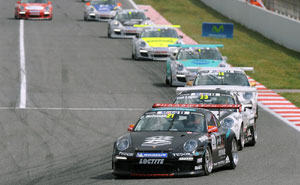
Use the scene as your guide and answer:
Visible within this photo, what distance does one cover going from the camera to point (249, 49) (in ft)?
134

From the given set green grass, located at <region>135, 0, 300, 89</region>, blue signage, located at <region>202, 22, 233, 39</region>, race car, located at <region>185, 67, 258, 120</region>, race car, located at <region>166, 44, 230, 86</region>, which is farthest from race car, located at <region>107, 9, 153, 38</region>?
race car, located at <region>185, 67, 258, 120</region>

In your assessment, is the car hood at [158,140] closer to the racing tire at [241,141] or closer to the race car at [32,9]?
the racing tire at [241,141]

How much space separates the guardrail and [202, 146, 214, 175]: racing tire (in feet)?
80.0

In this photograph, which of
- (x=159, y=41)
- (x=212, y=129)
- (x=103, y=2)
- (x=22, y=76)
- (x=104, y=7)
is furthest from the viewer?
(x=103, y=2)

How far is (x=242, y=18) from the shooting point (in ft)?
161

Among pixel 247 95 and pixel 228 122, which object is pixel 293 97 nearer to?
pixel 247 95

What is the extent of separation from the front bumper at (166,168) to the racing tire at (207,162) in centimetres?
10

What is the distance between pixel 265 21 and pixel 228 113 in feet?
87.5

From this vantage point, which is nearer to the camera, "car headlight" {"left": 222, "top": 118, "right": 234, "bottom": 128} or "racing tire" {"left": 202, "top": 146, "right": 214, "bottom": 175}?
"racing tire" {"left": 202, "top": 146, "right": 214, "bottom": 175}

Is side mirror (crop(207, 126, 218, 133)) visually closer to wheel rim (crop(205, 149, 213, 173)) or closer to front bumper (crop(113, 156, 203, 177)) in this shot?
wheel rim (crop(205, 149, 213, 173))

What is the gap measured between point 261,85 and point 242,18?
749 inches

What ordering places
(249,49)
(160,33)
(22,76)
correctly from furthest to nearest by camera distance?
1. (249,49)
2. (160,33)
3. (22,76)

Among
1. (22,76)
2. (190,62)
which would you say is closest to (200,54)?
(190,62)

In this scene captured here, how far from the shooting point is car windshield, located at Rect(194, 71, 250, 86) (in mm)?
22531
